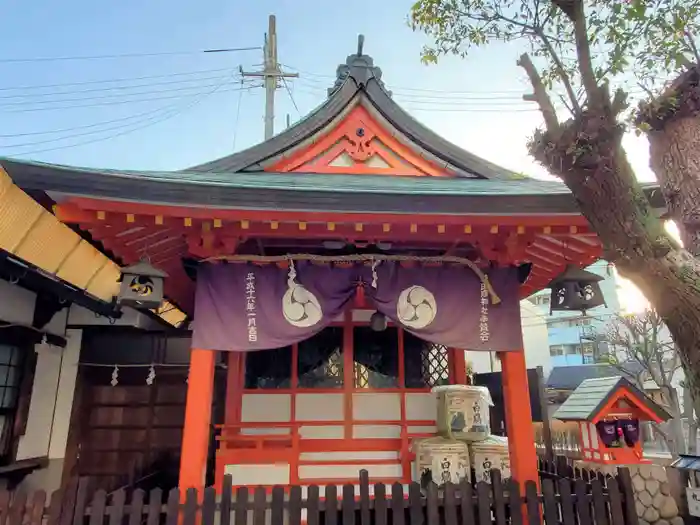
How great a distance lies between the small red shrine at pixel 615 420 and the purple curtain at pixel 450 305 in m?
2.24

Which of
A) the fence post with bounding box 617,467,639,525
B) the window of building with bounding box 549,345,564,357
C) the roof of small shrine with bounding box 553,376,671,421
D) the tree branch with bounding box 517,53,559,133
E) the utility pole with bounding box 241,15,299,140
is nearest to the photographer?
the tree branch with bounding box 517,53,559,133

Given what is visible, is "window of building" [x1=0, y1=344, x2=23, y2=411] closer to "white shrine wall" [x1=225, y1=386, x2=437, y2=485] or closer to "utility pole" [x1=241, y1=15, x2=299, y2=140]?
"white shrine wall" [x1=225, y1=386, x2=437, y2=485]

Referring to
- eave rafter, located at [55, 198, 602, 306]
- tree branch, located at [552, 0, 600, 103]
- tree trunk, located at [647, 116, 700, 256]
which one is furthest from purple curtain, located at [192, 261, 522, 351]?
tree branch, located at [552, 0, 600, 103]

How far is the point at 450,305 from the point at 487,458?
252 cm

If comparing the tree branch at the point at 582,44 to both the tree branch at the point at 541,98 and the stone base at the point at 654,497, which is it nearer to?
the tree branch at the point at 541,98

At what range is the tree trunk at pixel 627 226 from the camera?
3299 millimetres

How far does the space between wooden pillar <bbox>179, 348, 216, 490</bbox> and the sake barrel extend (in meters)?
3.71

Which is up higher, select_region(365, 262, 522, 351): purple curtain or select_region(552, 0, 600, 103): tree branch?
select_region(552, 0, 600, 103): tree branch

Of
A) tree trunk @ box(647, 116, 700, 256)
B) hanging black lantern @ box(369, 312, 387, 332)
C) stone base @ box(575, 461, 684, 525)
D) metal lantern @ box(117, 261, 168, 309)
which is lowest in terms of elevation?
stone base @ box(575, 461, 684, 525)

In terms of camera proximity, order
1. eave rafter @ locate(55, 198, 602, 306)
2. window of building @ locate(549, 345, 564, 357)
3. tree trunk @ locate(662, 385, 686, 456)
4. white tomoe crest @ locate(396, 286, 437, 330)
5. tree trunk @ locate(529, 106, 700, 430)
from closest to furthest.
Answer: tree trunk @ locate(529, 106, 700, 430)
eave rafter @ locate(55, 198, 602, 306)
white tomoe crest @ locate(396, 286, 437, 330)
tree trunk @ locate(662, 385, 686, 456)
window of building @ locate(549, 345, 564, 357)

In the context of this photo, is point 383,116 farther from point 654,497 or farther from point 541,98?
point 654,497

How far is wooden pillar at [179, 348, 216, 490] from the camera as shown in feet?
17.0

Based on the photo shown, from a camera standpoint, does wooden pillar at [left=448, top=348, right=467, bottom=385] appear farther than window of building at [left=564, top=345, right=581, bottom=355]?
No

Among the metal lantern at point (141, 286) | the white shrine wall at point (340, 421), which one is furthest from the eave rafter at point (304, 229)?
the white shrine wall at point (340, 421)
